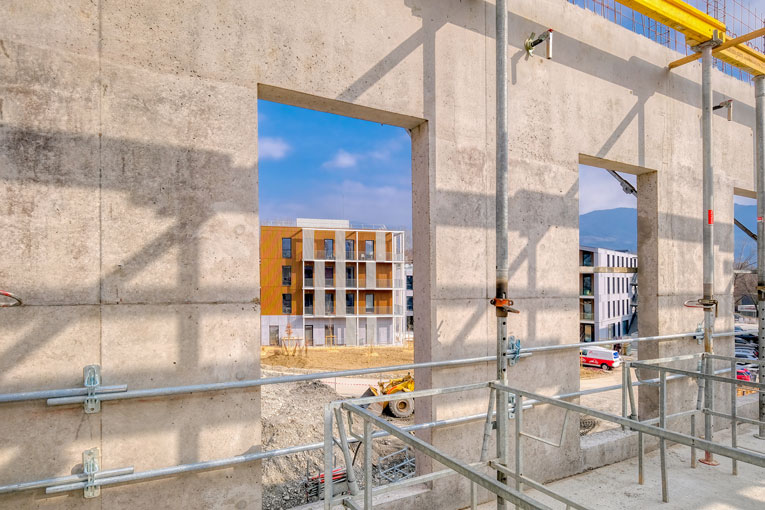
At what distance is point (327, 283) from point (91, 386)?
121 ft

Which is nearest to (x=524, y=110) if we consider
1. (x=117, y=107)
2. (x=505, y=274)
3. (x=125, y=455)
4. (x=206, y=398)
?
(x=505, y=274)

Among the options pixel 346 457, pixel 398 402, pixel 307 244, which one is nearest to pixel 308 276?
pixel 307 244

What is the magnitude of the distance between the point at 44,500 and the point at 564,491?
4.49 m

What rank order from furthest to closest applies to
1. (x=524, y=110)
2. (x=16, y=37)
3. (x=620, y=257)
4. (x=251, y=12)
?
1. (x=620, y=257)
2. (x=524, y=110)
3. (x=251, y=12)
4. (x=16, y=37)

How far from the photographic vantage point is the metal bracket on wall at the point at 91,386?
280 cm

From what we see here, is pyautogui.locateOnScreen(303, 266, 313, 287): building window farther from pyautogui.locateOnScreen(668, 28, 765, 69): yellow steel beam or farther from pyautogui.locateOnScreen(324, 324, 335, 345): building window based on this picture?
pyautogui.locateOnScreen(668, 28, 765, 69): yellow steel beam

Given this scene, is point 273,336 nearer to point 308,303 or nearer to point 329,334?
point 308,303

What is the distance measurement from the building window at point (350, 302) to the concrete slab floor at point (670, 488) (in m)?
35.2

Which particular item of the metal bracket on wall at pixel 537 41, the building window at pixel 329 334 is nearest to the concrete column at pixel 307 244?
the building window at pixel 329 334

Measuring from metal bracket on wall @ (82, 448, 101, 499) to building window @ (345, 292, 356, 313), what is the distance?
3702cm

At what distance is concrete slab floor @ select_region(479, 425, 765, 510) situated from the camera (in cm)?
418

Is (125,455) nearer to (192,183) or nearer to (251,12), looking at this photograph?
(192,183)

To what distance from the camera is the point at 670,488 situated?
4.48m

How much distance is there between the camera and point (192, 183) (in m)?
3.17
